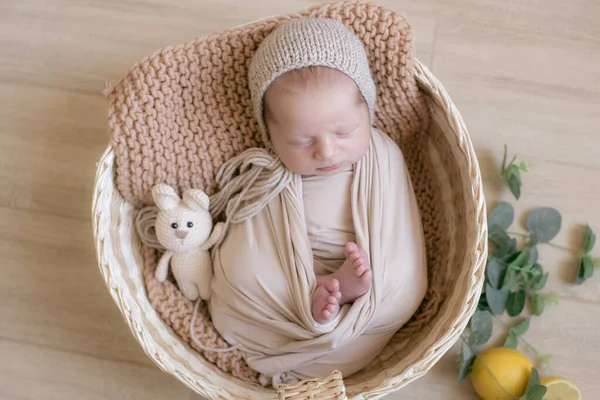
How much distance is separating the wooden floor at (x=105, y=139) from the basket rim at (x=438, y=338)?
0.27 meters

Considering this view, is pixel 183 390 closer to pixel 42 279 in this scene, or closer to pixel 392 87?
pixel 42 279

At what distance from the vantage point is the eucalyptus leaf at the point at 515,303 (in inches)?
50.3

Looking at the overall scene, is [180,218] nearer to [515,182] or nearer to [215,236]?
[215,236]

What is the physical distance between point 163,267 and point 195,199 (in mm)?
167

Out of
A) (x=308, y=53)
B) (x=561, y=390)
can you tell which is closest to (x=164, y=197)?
(x=308, y=53)

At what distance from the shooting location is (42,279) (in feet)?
4.42

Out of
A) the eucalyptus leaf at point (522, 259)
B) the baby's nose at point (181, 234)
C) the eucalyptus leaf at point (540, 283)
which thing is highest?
the baby's nose at point (181, 234)

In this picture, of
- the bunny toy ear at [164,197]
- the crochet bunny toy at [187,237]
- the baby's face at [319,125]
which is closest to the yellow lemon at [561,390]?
the baby's face at [319,125]

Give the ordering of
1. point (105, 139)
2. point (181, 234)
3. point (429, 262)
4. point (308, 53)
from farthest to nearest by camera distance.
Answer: point (105, 139) < point (429, 262) < point (181, 234) < point (308, 53)

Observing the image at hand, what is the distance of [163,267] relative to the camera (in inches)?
47.5

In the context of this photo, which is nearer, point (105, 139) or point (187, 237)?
point (187, 237)

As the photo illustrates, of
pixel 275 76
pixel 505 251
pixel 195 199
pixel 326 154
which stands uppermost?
pixel 275 76

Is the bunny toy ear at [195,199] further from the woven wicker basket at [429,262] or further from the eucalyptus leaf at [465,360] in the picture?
the eucalyptus leaf at [465,360]

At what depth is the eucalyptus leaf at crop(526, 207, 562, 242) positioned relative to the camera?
132 cm
